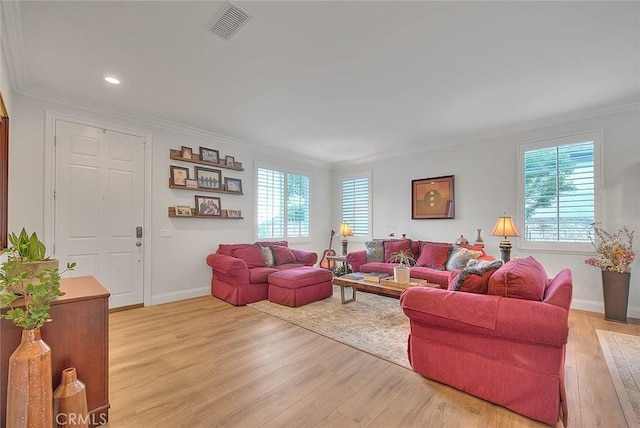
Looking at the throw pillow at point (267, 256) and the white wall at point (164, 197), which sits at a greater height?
the white wall at point (164, 197)

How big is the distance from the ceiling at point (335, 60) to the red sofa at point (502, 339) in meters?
1.86

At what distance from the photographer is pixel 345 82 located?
302 centimetres

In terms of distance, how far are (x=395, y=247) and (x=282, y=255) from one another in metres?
2.02

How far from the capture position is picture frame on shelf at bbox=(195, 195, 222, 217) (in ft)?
14.9

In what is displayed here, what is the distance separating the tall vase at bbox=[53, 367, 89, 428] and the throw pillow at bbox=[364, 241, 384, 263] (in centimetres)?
429

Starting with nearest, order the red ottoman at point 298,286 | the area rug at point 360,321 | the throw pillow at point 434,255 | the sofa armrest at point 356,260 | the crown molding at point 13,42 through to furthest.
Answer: the crown molding at point 13,42 < the area rug at point 360,321 < the red ottoman at point 298,286 < the throw pillow at point 434,255 < the sofa armrest at point 356,260

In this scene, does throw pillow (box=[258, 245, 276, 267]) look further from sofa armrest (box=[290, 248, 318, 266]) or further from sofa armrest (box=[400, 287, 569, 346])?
sofa armrest (box=[400, 287, 569, 346])

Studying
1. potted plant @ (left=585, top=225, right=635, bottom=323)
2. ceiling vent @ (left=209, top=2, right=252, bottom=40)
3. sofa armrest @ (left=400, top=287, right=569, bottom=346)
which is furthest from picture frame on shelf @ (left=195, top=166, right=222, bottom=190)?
potted plant @ (left=585, top=225, right=635, bottom=323)

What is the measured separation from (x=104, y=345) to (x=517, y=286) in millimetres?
2564

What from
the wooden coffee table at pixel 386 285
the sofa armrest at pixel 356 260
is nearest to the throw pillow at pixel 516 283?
the wooden coffee table at pixel 386 285

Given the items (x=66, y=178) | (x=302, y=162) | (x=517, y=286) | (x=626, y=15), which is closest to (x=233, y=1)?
(x=517, y=286)

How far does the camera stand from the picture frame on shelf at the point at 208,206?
454cm

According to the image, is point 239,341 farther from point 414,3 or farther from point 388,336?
point 414,3

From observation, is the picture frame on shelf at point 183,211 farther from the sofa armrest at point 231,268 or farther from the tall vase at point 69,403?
the tall vase at point 69,403
